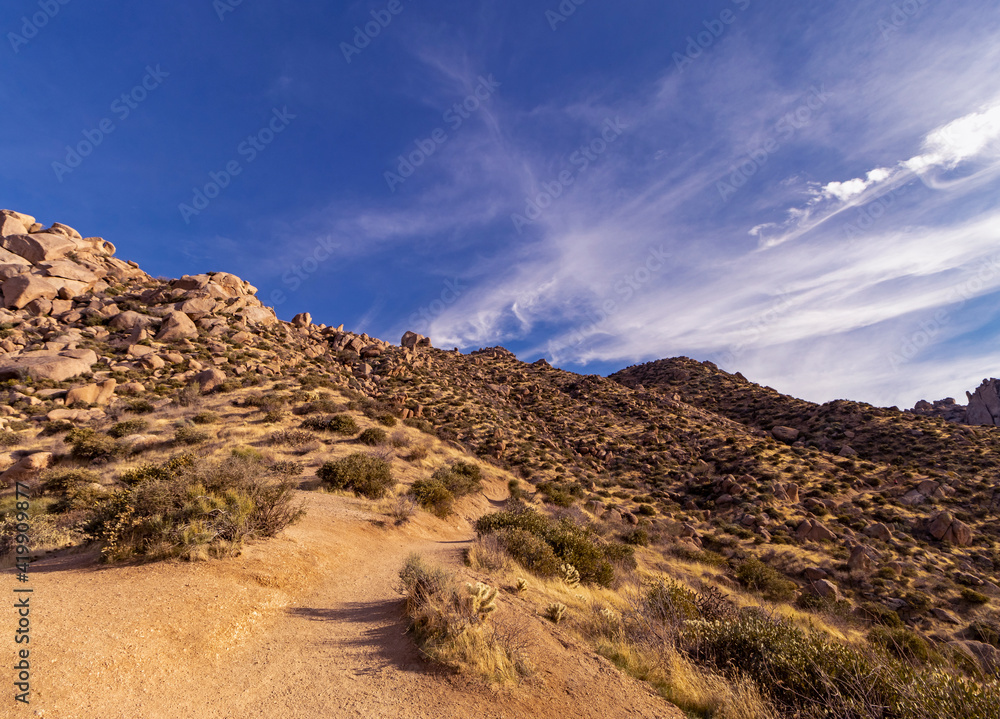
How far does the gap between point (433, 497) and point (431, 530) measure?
7.02ft

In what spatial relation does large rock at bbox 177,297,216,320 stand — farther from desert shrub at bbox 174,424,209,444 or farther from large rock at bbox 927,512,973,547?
large rock at bbox 927,512,973,547

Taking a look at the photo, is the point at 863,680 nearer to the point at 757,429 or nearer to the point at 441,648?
the point at 441,648

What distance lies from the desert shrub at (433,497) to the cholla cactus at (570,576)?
24.3 feet

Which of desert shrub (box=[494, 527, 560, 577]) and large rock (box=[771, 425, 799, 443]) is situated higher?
large rock (box=[771, 425, 799, 443])

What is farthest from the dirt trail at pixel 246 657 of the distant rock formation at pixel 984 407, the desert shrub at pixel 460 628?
the distant rock formation at pixel 984 407

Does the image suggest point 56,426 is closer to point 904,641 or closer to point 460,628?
point 460,628

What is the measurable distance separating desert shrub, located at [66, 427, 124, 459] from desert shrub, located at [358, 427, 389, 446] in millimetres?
9640

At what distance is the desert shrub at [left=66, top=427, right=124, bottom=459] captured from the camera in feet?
49.6

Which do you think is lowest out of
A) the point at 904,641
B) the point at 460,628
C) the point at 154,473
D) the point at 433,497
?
the point at 904,641

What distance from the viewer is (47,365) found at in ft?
69.3

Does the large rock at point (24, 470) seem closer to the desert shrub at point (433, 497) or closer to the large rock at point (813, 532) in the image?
the desert shrub at point (433, 497)

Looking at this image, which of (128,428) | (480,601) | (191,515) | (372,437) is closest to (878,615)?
(480,601)

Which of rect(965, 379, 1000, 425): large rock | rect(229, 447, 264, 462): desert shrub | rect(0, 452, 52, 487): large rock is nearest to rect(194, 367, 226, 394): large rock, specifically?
rect(229, 447, 264, 462): desert shrub

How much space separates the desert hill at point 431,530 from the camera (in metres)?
4.72
